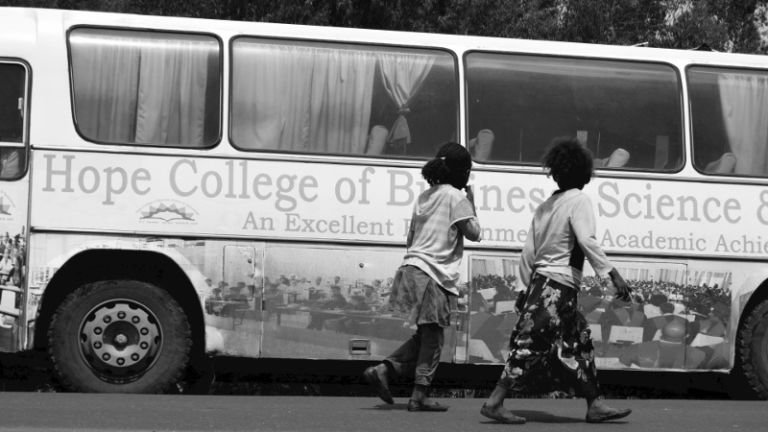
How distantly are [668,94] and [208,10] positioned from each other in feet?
40.7

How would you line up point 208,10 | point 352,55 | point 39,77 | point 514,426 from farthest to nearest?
point 208,10 → point 352,55 → point 39,77 → point 514,426

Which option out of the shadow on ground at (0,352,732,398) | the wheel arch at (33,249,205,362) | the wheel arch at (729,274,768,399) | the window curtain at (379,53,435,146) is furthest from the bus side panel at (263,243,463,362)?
the wheel arch at (729,274,768,399)

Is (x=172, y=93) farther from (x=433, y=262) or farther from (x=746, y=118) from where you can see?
(x=746, y=118)

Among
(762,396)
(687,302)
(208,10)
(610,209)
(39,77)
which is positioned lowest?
(762,396)

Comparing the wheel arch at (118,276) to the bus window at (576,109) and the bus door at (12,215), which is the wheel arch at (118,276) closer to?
the bus door at (12,215)

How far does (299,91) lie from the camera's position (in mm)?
10305

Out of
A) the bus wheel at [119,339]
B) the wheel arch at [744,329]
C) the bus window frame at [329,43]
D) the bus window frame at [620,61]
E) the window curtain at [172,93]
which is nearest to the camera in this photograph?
the bus wheel at [119,339]

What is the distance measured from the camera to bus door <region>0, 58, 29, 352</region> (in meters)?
9.49

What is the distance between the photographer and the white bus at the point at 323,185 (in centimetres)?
970

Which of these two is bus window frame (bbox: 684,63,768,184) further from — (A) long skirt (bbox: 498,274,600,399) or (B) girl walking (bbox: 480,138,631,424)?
(A) long skirt (bbox: 498,274,600,399)

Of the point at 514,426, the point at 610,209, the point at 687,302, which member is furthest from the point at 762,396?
the point at 514,426

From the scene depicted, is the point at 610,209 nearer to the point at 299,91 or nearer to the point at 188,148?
the point at 299,91

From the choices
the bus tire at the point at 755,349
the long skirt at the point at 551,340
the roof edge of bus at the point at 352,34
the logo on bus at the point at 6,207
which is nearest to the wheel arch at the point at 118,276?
the logo on bus at the point at 6,207

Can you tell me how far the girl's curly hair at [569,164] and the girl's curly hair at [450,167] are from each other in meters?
0.56
